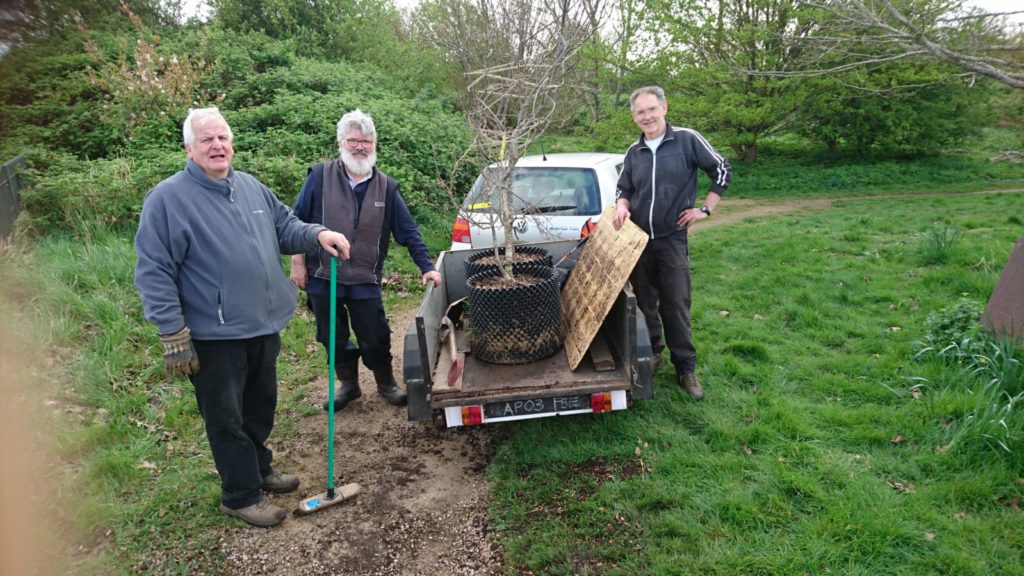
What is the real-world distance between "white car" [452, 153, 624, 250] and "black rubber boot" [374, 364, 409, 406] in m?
1.73

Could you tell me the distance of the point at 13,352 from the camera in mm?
488

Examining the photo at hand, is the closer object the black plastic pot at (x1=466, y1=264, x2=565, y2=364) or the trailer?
the trailer

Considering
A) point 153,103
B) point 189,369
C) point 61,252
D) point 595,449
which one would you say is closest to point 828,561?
point 595,449

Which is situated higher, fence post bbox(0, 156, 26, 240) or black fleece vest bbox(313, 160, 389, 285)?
fence post bbox(0, 156, 26, 240)

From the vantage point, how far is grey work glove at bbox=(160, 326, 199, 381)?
9.62 feet

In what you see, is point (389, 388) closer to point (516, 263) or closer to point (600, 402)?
point (516, 263)

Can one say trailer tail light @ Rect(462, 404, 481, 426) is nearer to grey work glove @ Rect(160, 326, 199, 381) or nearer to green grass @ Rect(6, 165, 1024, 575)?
green grass @ Rect(6, 165, 1024, 575)

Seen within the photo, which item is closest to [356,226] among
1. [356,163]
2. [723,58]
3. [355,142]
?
[356,163]

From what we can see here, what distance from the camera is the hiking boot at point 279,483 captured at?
3836 mm

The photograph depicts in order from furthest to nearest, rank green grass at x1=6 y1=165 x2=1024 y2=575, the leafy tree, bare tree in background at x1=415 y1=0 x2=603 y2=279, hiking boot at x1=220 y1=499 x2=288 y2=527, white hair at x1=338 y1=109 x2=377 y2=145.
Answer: the leafy tree
bare tree in background at x1=415 y1=0 x2=603 y2=279
white hair at x1=338 y1=109 x2=377 y2=145
hiking boot at x1=220 y1=499 x2=288 y2=527
green grass at x1=6 y1=165 x2=1024 y2=575

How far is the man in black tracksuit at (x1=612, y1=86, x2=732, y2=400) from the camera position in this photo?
445 cm

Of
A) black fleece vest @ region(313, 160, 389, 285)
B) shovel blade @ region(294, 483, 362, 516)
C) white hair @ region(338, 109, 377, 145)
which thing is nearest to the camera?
shovel blade @ region(294, 483, 362, 516)

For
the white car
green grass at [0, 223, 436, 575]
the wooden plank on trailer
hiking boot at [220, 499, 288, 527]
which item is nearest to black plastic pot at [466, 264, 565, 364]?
the wooden plank on trailer

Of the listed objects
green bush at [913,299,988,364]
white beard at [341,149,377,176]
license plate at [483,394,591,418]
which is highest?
white beard at [341,149,377,176]
